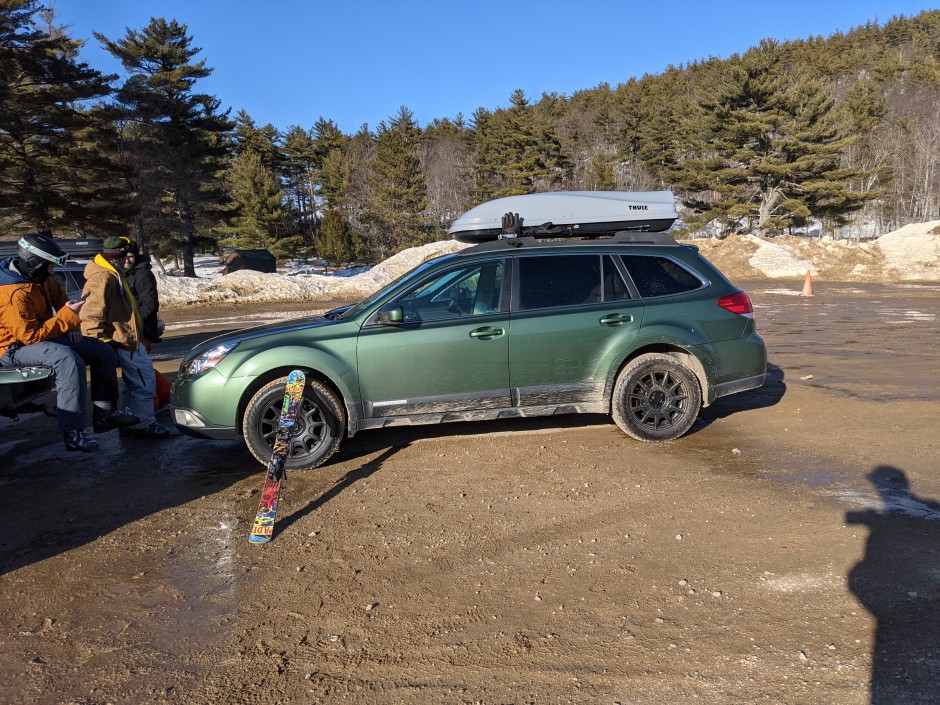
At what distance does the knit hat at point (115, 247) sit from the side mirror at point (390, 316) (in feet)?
10.0

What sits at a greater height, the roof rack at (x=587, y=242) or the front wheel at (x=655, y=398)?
the roof rack at (x=587, y=242)

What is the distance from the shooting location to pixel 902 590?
3293 millimetres

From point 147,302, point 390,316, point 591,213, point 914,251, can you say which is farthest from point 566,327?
point 914,251

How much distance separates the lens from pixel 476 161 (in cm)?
6303

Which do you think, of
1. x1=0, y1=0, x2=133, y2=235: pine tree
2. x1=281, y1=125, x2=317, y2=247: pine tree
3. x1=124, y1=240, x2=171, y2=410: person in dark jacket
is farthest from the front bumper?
x1=281, y1=125, x2=317, y2=247: pine tree

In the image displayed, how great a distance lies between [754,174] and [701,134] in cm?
466

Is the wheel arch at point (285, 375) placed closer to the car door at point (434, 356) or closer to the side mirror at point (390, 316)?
the car door at point (434, 356)

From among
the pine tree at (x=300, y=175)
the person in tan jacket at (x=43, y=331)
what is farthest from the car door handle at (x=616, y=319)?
the pine tree at (x=300, y=175)

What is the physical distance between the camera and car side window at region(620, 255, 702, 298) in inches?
233

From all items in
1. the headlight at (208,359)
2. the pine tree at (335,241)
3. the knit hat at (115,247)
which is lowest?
the headlight at (208,359)

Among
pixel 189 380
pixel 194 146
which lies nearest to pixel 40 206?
pixel 194 146

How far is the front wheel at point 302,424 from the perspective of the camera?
5.31 metres

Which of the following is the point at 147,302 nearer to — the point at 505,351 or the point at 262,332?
the point at 262,332

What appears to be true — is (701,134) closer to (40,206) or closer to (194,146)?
(194,146)
